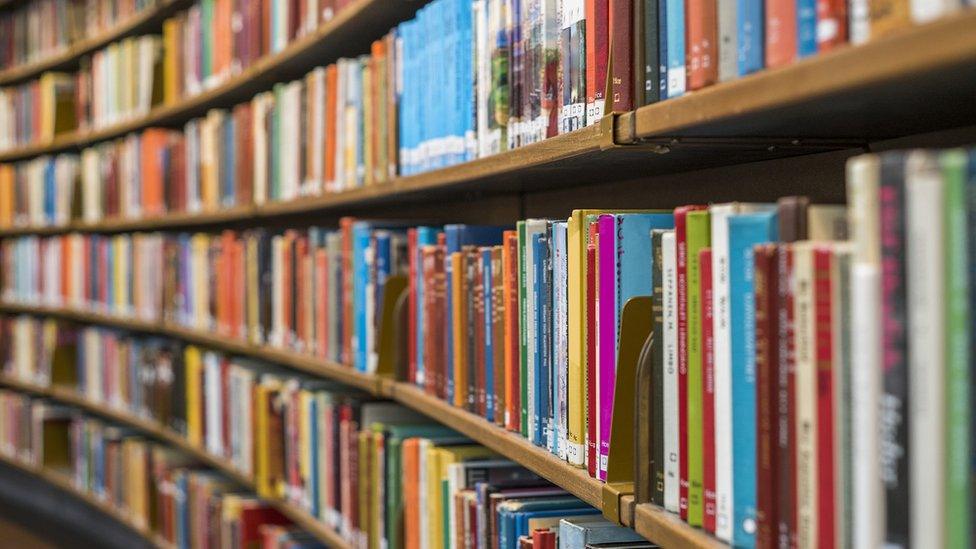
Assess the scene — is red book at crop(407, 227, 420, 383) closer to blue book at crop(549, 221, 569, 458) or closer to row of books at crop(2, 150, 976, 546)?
row of books at crop(2, 150, 976, 546)

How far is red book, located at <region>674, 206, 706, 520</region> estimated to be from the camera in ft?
3.37

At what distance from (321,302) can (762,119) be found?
157 centimetres

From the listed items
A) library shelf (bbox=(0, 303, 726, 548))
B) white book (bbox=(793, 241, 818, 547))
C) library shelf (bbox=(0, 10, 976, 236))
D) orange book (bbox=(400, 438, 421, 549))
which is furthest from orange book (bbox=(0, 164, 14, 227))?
white book (bbox=(793, 241, 818, 547))

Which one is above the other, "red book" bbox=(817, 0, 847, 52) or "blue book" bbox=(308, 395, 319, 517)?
"red book" bbox=(817, 0, 847, 52)

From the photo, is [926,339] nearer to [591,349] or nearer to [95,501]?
[591,349]

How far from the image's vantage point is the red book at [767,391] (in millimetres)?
879

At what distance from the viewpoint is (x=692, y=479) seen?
104 centimetres

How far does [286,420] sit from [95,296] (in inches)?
67.0

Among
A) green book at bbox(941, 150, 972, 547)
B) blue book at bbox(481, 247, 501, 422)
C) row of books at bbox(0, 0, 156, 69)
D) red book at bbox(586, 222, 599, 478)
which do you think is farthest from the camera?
row of books at bbox(0, 0, 156, 69)

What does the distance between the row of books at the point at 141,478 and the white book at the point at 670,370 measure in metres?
1.68

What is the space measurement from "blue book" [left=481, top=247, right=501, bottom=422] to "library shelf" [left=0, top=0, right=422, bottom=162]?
654 millimetres

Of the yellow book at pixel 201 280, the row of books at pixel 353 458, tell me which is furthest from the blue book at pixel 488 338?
the yellow book at pixel 201 280

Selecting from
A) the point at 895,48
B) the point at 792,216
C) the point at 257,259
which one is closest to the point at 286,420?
the point at 257,259

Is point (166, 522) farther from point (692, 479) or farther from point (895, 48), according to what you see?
point (895, 48)
